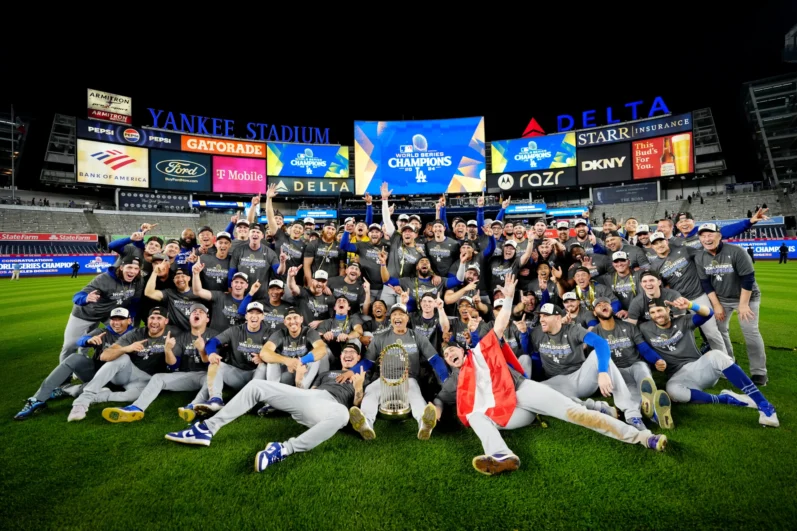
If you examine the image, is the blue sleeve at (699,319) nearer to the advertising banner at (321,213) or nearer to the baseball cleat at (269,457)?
the baseball cleat at (269,457)

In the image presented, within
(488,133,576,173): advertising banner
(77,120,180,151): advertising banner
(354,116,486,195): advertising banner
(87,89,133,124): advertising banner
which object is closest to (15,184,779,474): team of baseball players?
(354,116,486,195): advertising banner

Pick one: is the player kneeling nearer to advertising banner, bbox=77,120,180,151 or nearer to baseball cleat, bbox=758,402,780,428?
baseball cleat, bbox=758,402,780,428

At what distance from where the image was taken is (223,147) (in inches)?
1847

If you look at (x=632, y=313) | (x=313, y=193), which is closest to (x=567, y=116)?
(x=313, y=193)

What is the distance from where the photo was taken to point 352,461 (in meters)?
4.18

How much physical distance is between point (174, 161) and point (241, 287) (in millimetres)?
46366

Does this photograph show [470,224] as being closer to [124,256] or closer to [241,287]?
[241,287]

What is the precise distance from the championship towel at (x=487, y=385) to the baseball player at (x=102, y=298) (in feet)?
19.3

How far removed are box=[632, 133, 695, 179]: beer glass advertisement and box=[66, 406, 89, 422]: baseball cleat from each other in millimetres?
50517

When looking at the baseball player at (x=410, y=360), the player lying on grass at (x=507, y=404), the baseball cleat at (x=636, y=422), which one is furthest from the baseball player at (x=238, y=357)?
the baseball cleat at (x=636, y=422)

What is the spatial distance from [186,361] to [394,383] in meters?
3.48

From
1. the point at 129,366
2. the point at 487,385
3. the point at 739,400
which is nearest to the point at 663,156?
the point at 739,400

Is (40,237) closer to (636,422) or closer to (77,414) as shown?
(77,414)

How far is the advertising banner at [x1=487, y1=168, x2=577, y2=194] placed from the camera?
45406 millimetres
